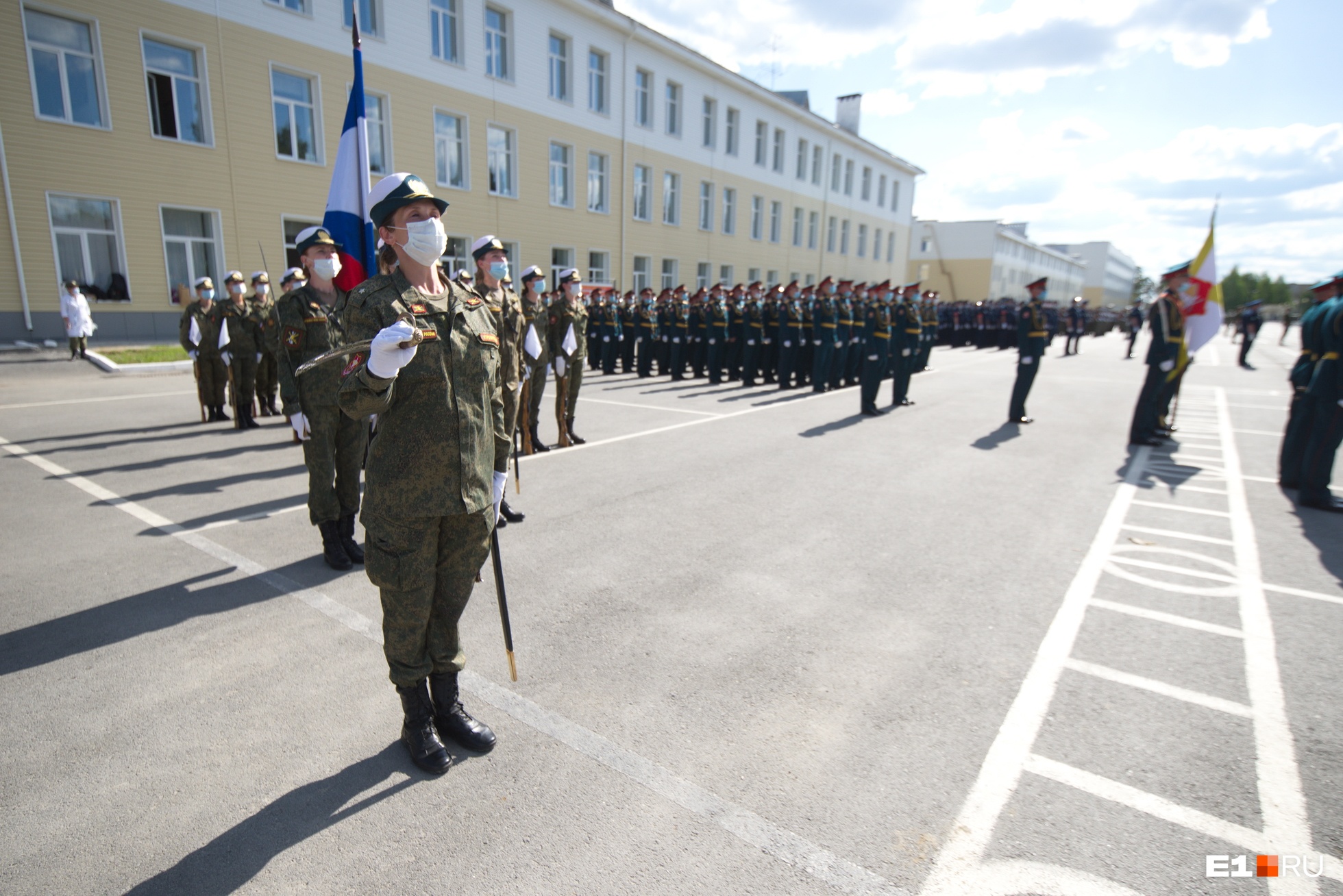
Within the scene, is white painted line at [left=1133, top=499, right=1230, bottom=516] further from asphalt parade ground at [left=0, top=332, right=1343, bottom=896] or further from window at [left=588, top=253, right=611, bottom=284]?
window at [left=588, top=253, right=611, bottom=284]

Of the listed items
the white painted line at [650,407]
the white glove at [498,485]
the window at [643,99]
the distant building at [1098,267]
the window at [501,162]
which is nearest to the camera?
the white glove at [498,485]

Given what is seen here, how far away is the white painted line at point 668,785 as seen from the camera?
2.26 m

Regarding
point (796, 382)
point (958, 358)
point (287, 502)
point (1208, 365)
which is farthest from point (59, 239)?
point (1208, 365)

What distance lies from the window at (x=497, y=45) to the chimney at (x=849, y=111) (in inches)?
1175

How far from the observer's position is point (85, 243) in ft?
52.9

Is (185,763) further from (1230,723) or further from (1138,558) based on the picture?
(1138,558)

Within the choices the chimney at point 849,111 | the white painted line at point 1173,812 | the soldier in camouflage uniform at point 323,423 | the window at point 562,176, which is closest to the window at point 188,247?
the window at point 562,176

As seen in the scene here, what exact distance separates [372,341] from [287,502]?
4765mm

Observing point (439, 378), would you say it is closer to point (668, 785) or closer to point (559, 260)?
point (668, 785)

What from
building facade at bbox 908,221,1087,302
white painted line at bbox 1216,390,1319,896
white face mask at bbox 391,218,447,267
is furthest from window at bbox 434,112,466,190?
building facade at bbox 908,221,1087,302

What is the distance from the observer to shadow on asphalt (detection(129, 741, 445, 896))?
2187 mm

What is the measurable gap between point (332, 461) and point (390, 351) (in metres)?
2.92

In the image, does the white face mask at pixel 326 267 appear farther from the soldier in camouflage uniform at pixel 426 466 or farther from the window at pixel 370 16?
the window at pixel 370 16

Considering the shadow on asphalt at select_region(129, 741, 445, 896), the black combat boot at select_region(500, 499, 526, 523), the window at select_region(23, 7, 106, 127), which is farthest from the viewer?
the window at select_region(23, 7, 106, 127)
